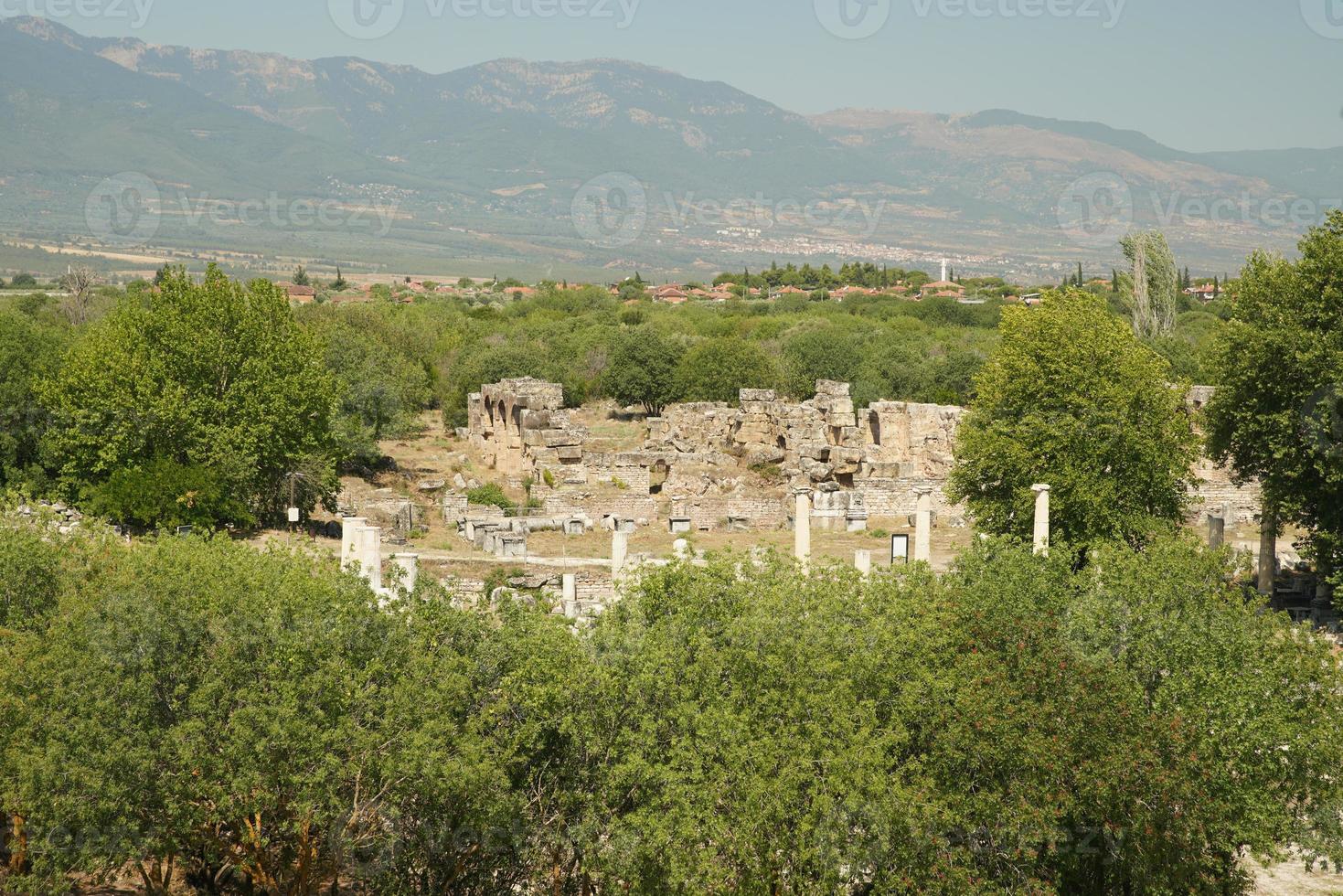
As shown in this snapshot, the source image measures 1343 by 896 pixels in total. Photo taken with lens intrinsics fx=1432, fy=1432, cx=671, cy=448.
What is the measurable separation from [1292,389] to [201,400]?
27492mm

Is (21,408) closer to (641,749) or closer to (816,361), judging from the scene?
(641,749)

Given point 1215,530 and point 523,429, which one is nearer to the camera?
point 1215,530

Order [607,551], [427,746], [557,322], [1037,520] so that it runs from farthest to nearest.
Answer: [557,322] → [607,551] → [1037,520] → [427,746]

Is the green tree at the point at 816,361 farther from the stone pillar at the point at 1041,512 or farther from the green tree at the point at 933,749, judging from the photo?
the green tree at the point at 933,749

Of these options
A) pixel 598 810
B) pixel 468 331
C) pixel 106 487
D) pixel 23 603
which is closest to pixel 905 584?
pixel 598 810

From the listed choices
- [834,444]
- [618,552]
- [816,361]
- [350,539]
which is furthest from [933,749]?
[816,361]

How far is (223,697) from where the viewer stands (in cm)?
1734

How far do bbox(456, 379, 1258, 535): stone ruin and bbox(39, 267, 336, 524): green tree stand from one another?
16.3 feet

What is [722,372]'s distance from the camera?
74.6 meters

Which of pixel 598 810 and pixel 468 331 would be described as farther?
pixel 468 331


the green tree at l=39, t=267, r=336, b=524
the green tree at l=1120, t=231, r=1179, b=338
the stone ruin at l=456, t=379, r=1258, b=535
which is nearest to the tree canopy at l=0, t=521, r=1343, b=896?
the stone ruin at l=456, t=379, r=1258, b=535

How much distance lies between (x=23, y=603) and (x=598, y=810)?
32.6ft

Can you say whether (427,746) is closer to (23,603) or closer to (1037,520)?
(23,603)

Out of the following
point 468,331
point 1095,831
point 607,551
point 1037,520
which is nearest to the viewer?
point 1095,831
